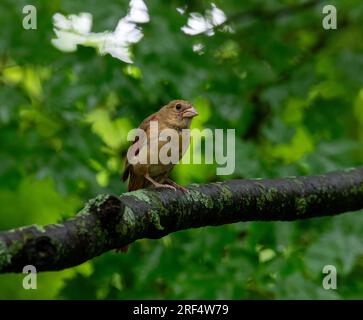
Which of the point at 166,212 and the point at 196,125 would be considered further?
the point at 196,125

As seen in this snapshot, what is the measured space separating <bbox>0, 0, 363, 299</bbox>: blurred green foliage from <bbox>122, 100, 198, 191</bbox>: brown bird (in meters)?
1.00

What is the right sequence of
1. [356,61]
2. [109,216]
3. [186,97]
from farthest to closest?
[356,61]
[186,97]
[109,216]

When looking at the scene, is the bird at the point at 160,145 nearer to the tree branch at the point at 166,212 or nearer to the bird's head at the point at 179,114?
the bird's head at the point at 179,114

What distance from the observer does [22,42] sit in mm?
6629

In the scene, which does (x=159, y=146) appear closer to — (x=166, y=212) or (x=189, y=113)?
(x=189, y=113)

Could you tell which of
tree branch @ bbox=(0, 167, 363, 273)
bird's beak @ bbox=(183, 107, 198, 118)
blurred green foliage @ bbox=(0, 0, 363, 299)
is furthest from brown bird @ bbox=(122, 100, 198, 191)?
blurred green foliage @ bbox=(0, 0, 363, 299)

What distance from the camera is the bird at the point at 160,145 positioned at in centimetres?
516

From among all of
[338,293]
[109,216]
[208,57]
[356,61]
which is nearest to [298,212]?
[109,216]

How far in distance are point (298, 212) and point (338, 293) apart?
2.24 metres

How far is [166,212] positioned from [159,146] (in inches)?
52.9

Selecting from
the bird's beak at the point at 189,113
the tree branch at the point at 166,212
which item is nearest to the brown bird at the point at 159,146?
the bird's beak at the point at 189,113

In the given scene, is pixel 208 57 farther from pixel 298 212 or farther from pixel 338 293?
pixel 298 212

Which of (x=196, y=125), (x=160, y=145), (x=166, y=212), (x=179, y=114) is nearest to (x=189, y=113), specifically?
(x=179, y=114)

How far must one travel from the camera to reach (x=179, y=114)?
17.6 ft
